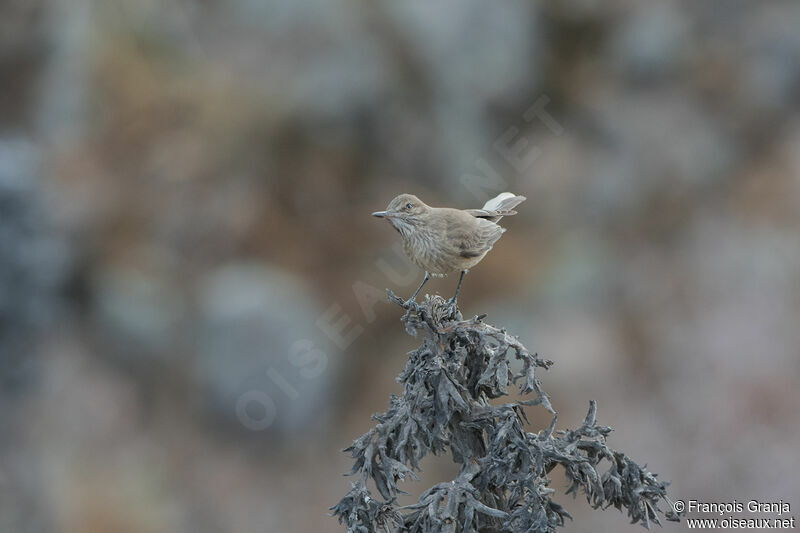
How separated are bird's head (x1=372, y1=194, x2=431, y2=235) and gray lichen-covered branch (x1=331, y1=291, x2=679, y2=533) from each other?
22 centimetres

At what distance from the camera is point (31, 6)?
409cm

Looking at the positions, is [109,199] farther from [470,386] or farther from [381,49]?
[470,386]

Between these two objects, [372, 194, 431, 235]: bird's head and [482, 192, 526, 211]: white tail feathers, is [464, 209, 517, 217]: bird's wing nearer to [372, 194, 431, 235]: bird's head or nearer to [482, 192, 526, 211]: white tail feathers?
[482, 192, 526, 211]: white tail feathers

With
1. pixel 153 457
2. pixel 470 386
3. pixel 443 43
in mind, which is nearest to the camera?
pixel 470 386

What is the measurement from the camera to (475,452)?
4.91ft

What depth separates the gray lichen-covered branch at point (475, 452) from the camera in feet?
4.41

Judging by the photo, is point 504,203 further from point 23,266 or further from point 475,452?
point 23,266

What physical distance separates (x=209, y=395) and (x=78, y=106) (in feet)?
5.71

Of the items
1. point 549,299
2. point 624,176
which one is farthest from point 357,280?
point 624,176
